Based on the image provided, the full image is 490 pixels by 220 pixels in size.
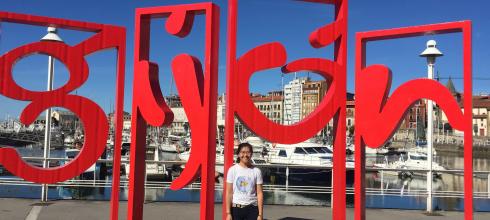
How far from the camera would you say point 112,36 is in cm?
734

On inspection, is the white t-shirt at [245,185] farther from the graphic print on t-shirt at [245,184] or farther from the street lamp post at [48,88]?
the street lamp post at [48,88]

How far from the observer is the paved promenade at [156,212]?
909cm

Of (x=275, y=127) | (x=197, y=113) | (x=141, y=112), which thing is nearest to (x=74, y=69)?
(x=141, y=112)

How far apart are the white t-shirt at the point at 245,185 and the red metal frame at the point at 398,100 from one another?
2.30 m

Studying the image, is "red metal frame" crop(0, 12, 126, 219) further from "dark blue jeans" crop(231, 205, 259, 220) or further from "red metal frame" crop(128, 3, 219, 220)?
"dark blue jeans" crop(231, 205, 259, 220)

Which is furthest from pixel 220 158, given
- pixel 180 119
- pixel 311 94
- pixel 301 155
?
pixel 311 94

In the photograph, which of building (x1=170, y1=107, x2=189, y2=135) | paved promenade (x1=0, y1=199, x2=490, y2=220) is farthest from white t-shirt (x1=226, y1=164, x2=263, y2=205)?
building (x1=170, y1=107, x2=189, y2=135)

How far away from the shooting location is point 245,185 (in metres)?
5.66

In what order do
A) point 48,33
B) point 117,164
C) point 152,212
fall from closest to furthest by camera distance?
point 117,164
point 152,212
point 48,33

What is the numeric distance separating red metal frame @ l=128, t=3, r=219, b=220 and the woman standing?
44.3 inches

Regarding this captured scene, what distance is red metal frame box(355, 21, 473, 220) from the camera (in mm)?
6941

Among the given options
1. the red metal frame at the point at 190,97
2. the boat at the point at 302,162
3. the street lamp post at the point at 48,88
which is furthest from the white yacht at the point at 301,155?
the red metal frame at the point at 190,97

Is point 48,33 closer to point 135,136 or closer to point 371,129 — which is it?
point 135,136

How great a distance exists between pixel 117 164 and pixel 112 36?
6.57ft
